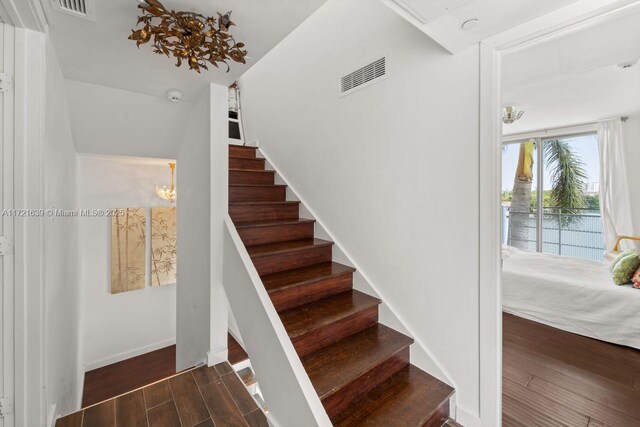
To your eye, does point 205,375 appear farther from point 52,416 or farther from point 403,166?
point 403,166

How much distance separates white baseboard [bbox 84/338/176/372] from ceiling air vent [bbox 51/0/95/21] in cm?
435

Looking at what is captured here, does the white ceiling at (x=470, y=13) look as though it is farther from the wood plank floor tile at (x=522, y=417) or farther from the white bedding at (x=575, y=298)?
the white bedding at (x=575, y=298)

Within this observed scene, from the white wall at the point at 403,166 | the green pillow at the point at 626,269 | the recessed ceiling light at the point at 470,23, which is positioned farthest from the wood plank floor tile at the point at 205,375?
the green pillow at the point at 626,269

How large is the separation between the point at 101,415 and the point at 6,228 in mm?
1283

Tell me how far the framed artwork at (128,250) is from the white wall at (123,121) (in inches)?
55.1

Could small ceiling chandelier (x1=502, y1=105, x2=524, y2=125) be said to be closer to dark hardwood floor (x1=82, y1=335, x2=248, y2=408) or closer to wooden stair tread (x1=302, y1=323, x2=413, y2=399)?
wooden stair tread (x1=302, y1=323, x2=413, y2=399)

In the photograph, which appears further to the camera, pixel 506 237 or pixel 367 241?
pixel 506 237

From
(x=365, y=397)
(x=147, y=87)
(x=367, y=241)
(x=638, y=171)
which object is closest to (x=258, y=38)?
(x=147, y=87)

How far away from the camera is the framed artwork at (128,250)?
12.7ft

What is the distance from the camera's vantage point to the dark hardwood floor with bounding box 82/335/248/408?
3.43m

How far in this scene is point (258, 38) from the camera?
1.66 metres

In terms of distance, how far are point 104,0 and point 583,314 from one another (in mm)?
4234

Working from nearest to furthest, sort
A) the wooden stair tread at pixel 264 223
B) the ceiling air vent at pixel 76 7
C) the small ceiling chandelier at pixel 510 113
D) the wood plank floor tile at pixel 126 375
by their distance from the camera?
the ceiling air vent at pixel 76 7
the wooden stair tread at pixel 264 223
the small ceiling chandelier at pixel 510 113
the wood plank floor tile at pixel 126 375

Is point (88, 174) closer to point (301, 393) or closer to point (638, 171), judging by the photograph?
point (301, 393)
